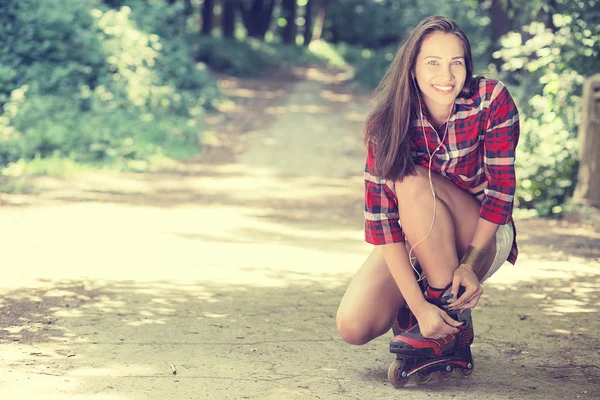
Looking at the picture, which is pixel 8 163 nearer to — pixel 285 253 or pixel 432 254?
pixel 285 253

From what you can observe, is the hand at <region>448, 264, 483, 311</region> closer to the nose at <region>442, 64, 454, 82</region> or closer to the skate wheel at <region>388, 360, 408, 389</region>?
the skate wheel at <region>388, 360, 408, 389</region>

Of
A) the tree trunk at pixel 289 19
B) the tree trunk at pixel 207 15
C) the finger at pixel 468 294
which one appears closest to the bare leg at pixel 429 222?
the finger at pixel 468 294

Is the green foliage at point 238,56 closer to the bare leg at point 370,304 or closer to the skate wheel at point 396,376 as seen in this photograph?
the bare leg at point 370,304

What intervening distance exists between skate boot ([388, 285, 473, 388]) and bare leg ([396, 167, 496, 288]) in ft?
0.30

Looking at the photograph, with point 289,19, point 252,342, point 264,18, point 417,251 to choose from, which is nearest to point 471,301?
point 417,251

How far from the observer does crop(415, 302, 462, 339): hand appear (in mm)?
3693

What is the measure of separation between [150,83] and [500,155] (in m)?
10.7

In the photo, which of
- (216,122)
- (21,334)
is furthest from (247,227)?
(216,122)

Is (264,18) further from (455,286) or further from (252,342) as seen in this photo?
(455,286)

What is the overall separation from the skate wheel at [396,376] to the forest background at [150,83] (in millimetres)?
1386

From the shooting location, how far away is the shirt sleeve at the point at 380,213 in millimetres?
3783

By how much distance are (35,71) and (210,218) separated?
221 inches

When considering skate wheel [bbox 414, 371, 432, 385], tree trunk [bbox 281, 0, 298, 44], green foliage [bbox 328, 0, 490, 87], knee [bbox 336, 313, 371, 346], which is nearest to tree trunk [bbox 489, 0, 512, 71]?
green foliage [bbox 328, 0, 490, 87]

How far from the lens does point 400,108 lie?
12.4 ft
